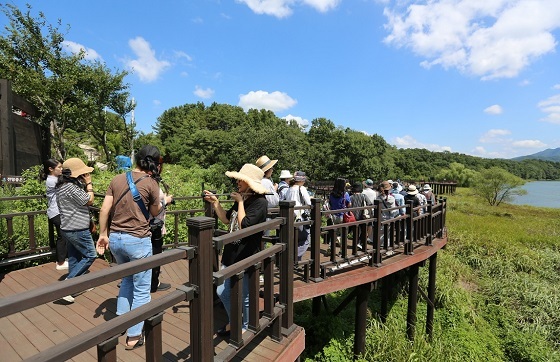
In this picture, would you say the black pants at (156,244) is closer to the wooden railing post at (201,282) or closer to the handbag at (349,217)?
the wooden railing post at (201,282)

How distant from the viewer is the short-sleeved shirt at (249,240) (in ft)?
8.10

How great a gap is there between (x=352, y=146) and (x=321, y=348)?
1213 inches

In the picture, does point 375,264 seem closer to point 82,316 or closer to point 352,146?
point 82,316

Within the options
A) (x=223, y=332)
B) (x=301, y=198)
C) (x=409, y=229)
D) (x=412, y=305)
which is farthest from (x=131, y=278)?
(x=412, y=305)

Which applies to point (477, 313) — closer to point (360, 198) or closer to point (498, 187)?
point (360, 198)

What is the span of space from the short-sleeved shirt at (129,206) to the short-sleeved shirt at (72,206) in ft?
3.56

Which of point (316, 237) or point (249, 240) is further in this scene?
point (316, 237)

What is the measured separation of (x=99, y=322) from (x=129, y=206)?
139 cm

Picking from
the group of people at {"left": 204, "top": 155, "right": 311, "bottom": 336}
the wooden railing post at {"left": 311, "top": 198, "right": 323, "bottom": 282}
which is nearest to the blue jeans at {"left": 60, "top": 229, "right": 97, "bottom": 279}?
the group of people at {"left": 204, "top": 155, "right": 311, "bottom": 336}

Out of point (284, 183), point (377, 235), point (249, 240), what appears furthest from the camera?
point (284, 183)

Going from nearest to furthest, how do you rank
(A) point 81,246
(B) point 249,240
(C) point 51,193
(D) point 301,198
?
(B) point 249,240, (A) point 81,246, (C) point 51,193, (D) point 301,198

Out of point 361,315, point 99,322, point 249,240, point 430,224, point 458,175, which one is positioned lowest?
point 361,315

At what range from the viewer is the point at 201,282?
69.1 inches

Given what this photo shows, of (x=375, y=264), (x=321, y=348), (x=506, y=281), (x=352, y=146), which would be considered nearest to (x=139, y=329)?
(x=375, y=264)
